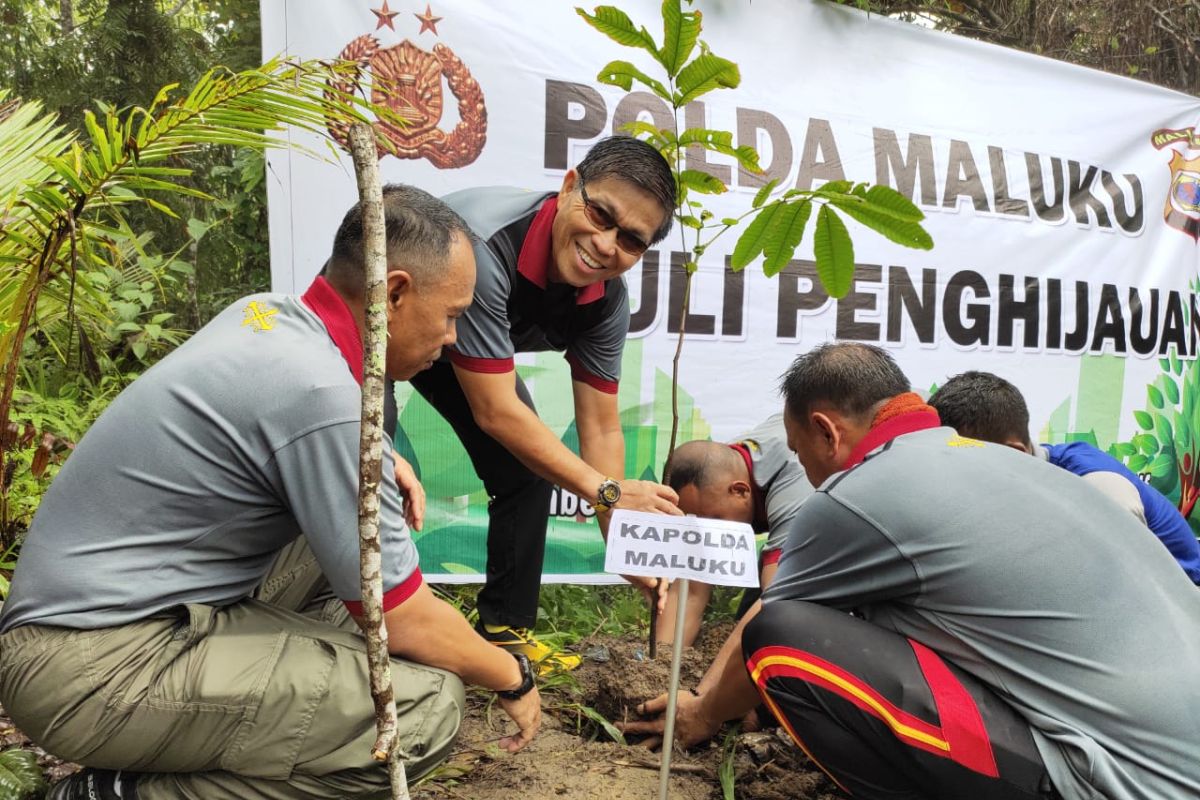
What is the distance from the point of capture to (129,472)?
4.83 feet

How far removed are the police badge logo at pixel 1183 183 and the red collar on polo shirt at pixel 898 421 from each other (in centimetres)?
320

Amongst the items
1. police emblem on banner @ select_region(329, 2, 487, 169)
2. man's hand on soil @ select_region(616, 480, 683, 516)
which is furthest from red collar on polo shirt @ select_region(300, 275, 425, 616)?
police emblem on banner @ select_region(329, 2, 487, 169)

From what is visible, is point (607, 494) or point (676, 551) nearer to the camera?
point (676, 551)

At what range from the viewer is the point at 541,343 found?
8.94 feet

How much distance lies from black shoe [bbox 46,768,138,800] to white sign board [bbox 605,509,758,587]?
965 mm

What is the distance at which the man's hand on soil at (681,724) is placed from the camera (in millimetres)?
2199

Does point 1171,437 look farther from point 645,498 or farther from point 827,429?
point 645,498

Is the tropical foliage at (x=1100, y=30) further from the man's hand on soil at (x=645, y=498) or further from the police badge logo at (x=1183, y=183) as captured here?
the man's hand on soil at (x=645, y=498)

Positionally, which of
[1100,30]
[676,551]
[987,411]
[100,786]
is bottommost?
[100,786]

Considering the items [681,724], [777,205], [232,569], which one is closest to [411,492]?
[232,569]

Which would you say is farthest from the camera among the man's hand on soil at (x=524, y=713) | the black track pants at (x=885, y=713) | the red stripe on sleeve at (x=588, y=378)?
the red stripe on sleeve at (x=588, y=378)

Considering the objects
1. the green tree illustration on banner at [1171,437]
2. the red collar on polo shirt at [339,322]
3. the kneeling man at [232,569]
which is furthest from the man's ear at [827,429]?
the green tree illustration on banner at [1171,437]

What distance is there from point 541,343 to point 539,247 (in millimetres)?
434

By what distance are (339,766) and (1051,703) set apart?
133 cm
